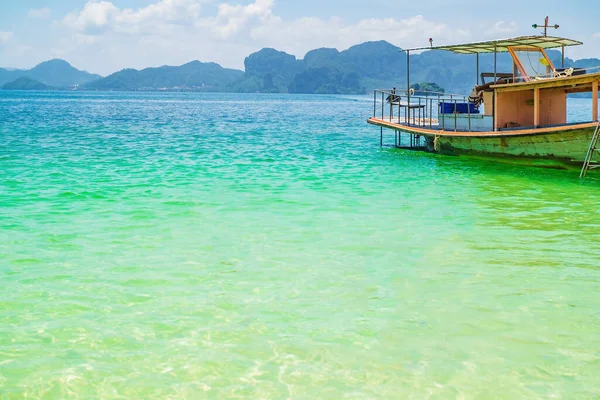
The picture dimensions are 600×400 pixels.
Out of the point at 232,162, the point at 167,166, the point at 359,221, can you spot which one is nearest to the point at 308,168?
the point at 232,162

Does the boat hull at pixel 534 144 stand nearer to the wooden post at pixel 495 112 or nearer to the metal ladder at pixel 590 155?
the metal ladder at pixel 590 155

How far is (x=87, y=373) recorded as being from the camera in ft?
20.4

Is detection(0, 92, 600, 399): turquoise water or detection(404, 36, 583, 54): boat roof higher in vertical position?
detection(404, 36, 583, 54): boat roof

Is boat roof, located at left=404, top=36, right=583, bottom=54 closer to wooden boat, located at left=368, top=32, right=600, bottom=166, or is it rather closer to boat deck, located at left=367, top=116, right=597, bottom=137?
wooden boat, located at left=368, top=32, right=600, bottom=166

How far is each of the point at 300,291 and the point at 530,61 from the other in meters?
17.9

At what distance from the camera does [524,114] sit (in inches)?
900

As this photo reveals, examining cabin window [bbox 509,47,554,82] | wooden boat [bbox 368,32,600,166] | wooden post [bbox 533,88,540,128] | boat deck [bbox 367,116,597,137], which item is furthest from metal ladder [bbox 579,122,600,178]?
cabin window [bbox 509,47,554,82]

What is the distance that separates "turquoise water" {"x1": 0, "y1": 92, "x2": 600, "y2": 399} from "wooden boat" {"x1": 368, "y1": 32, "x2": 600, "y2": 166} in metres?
2.04

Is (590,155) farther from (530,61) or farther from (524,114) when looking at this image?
(530,61)

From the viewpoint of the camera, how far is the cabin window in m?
22.7

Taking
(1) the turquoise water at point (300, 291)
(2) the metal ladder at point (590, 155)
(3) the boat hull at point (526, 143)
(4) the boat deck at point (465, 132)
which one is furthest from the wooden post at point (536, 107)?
(1) the turquoise water at point (300, 291)

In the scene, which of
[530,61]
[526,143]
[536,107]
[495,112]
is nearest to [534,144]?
[526,143]

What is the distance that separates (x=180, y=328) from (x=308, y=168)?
1572 cm

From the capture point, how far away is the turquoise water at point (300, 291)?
20.2 feet
